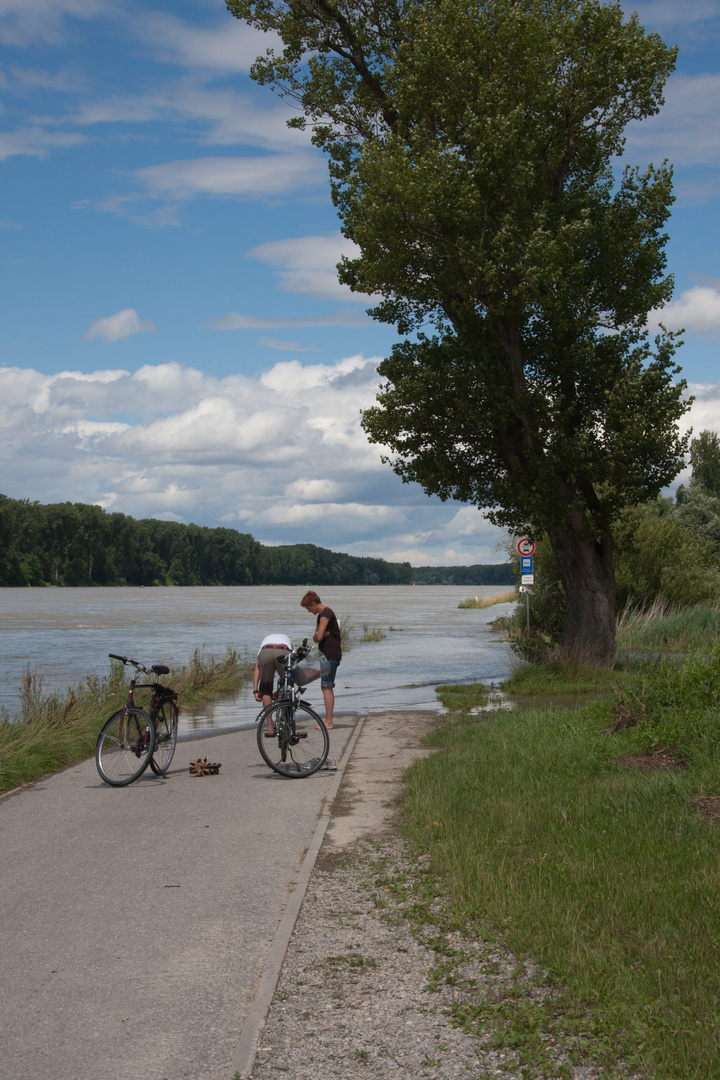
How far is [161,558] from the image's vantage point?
155625 millimetres

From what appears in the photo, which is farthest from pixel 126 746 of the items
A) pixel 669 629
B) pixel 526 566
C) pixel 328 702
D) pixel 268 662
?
pixel 669 629

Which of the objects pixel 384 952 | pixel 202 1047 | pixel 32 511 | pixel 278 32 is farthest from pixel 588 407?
pixel 32 511

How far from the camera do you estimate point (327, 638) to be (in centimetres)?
Result: 1285

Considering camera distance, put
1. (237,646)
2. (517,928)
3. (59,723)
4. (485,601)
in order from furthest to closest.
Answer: (485,601) < (237,646) < (59,723) < (517,928)

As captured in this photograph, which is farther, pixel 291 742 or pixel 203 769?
pixel 203 769

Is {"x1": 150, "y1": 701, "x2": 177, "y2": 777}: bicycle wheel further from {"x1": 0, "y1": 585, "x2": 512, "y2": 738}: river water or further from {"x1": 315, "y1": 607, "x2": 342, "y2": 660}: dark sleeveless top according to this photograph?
{"x1": 0, "y1": 585, "x2": 512, "y2": 738}: river water

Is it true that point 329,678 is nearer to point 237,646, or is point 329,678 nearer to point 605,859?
point 605,859

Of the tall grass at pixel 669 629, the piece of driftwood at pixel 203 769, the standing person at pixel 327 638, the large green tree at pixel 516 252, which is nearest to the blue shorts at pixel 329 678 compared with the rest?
the standing person at pixel 327 638

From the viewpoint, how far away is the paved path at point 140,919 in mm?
3889

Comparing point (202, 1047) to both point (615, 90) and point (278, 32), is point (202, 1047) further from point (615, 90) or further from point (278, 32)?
point (278, 32)

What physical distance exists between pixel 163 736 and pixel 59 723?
3.74 m

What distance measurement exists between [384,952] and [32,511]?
137618mm

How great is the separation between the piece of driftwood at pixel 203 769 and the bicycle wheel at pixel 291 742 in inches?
24.3

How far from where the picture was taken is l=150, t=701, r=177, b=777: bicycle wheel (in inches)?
398
